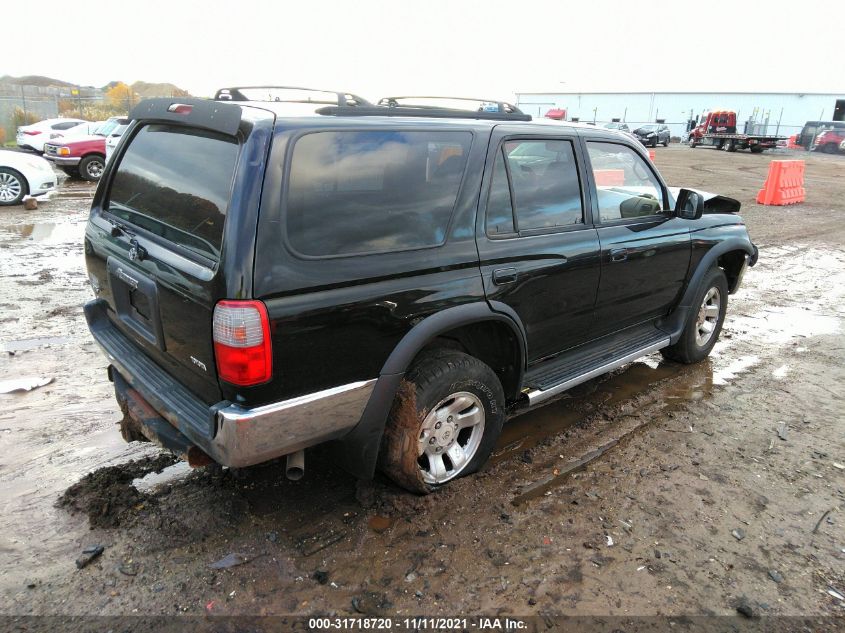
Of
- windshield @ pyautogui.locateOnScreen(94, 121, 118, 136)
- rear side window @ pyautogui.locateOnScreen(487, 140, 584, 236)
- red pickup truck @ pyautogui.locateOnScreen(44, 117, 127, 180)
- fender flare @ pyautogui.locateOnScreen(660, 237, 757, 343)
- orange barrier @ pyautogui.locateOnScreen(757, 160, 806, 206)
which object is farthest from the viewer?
windshield @ pyautogui.locateOnScreen(94, 121, 118, 136)

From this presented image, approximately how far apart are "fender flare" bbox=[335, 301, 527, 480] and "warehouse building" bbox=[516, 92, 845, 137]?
4886cm

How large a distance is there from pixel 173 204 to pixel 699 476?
3245mm

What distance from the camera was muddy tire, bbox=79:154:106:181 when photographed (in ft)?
52.3

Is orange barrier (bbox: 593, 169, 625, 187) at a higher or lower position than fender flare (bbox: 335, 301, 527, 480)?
higher

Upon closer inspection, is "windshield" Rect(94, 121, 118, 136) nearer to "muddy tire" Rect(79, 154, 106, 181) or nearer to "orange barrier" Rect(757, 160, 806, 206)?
"muddy tire" Rect(79, 154, 106, 181)

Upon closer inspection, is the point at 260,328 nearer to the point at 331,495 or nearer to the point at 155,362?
the point at 155,362

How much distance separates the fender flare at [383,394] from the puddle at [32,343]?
361 centimetres

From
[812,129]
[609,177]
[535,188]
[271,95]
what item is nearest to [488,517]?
[535,188]

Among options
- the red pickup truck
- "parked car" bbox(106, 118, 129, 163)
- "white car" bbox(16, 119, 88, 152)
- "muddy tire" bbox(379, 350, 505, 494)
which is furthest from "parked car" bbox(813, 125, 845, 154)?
"muddy tire" bbox(379, 350, 505, 494)

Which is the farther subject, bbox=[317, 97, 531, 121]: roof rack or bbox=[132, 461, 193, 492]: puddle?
bbox=[132, 461, 193, 492]: puddle

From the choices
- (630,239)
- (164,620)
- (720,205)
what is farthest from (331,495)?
(720,205)

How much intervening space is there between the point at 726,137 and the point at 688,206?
37.7m

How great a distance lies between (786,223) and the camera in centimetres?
1225

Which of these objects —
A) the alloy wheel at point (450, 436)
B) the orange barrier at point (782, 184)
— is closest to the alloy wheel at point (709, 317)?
the alloy wheel at point (450, 436)
